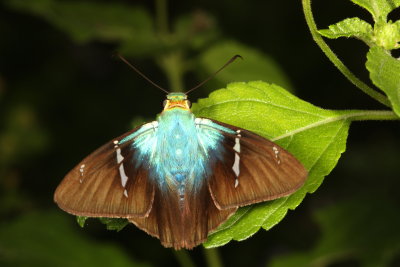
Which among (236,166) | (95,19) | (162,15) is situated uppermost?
(95,19)

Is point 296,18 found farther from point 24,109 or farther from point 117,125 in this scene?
point 24,109

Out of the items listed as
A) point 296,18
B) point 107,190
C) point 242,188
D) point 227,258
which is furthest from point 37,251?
point 296,18

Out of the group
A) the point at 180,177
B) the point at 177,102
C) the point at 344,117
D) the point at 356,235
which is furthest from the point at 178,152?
the point at 356,235

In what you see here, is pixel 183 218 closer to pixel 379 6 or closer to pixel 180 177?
pixel 180 177

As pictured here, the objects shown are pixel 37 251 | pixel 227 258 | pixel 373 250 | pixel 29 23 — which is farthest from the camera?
pixel 29 23

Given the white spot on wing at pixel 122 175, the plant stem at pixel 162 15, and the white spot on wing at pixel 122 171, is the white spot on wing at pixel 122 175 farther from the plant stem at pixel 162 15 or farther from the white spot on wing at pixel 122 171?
the plant stem at pixel 162 15
